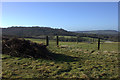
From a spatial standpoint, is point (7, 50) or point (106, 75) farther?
point (7, 50)

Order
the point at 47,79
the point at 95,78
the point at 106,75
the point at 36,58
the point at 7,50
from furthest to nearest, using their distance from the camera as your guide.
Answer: the point at 7,50
the point at 36,58
the point at 106,75
the point at 95,78
the point at 47,79

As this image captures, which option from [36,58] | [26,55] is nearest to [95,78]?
[36,58]

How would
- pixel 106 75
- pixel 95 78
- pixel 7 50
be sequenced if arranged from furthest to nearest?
pixel 7 50 < pixel 106 75 < pixel 95 78

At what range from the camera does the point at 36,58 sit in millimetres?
5957

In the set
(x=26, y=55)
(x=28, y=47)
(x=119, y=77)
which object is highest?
(x=28, y=47)

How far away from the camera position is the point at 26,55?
6.08 meters

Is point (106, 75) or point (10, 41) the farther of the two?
point (10, 41)

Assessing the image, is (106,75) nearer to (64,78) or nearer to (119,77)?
(119,77)

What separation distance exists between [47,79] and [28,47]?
136 inches

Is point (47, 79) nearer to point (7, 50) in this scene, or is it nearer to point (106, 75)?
point (106, 75)

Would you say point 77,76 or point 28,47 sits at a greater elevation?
point 28,47

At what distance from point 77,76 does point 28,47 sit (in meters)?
3.73

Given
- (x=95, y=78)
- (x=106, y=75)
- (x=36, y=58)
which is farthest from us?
(x=36, y=58)

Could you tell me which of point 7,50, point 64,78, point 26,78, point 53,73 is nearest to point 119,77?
point 64,78
